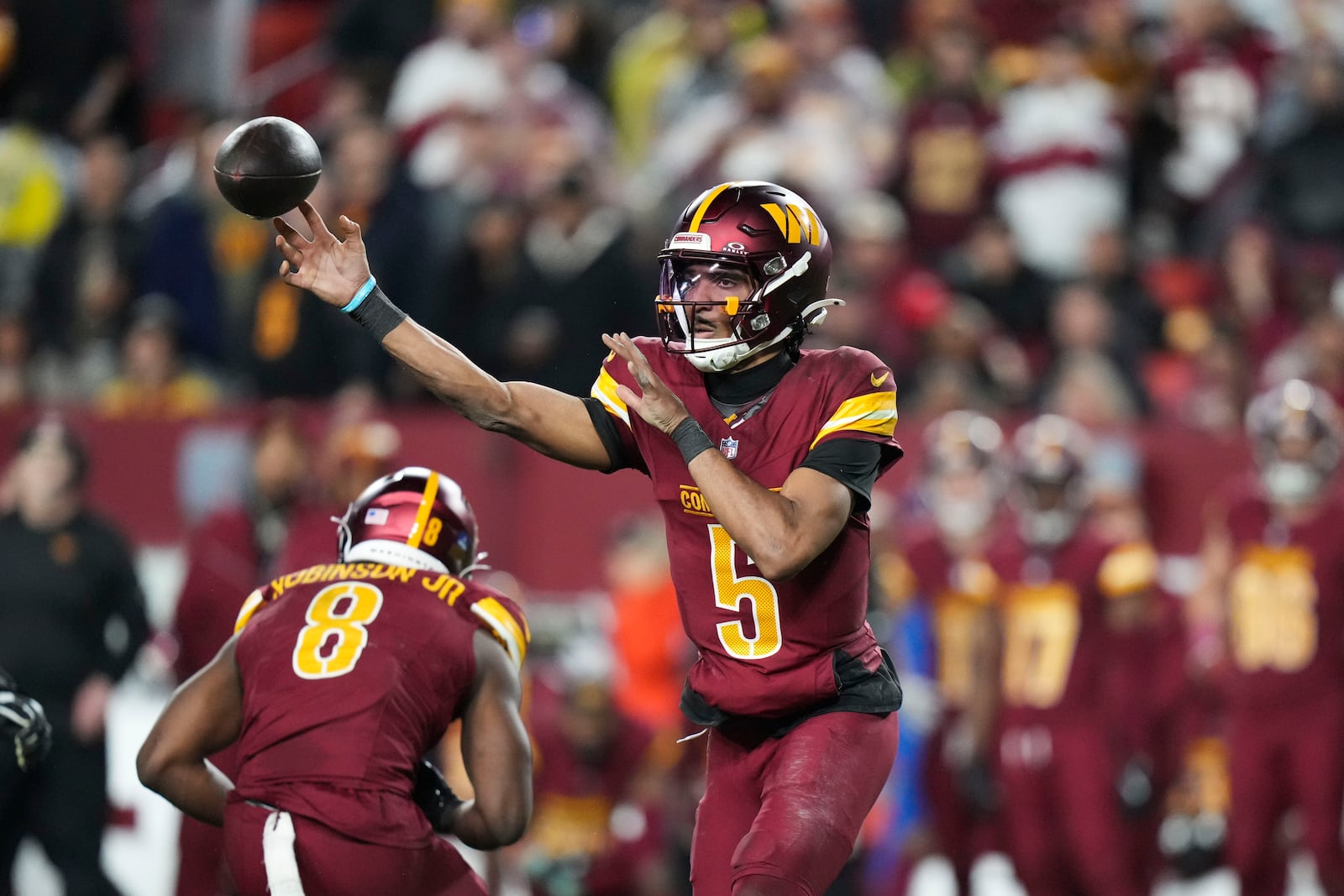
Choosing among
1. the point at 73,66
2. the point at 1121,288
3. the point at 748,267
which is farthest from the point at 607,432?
the point at 73,66

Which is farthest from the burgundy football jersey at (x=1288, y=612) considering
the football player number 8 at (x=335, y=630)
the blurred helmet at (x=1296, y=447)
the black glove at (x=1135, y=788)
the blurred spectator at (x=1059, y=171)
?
the football player number 8 at (x=335, y=630)

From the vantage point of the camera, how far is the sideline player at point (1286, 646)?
8.12 metres

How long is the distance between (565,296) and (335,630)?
19.0 ft

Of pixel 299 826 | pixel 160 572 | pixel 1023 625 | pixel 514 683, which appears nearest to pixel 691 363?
pixel 514 683

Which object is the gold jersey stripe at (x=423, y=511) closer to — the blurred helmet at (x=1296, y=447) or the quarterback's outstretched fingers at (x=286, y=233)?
the quarterback's outstretched fingers at (x=286, y=233)

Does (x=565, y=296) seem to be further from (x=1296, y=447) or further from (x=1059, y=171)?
(x=1296, y=447)

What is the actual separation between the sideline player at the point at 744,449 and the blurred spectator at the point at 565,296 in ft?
17.9

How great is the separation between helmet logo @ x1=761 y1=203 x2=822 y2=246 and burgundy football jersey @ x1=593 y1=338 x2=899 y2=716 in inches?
11.7

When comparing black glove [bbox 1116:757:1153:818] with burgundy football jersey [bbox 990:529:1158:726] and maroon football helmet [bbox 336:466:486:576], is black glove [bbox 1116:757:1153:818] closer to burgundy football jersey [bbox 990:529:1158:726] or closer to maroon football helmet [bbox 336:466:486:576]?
burgundy football jersey [bbox 990:529:1158:726]

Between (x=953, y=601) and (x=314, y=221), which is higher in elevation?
(x=314, y=221)

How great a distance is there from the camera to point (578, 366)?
1048 centimetres

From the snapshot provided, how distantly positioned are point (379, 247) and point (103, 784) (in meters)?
4.15

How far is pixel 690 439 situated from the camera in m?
4.57

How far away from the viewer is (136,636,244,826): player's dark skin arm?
5.08 meters
